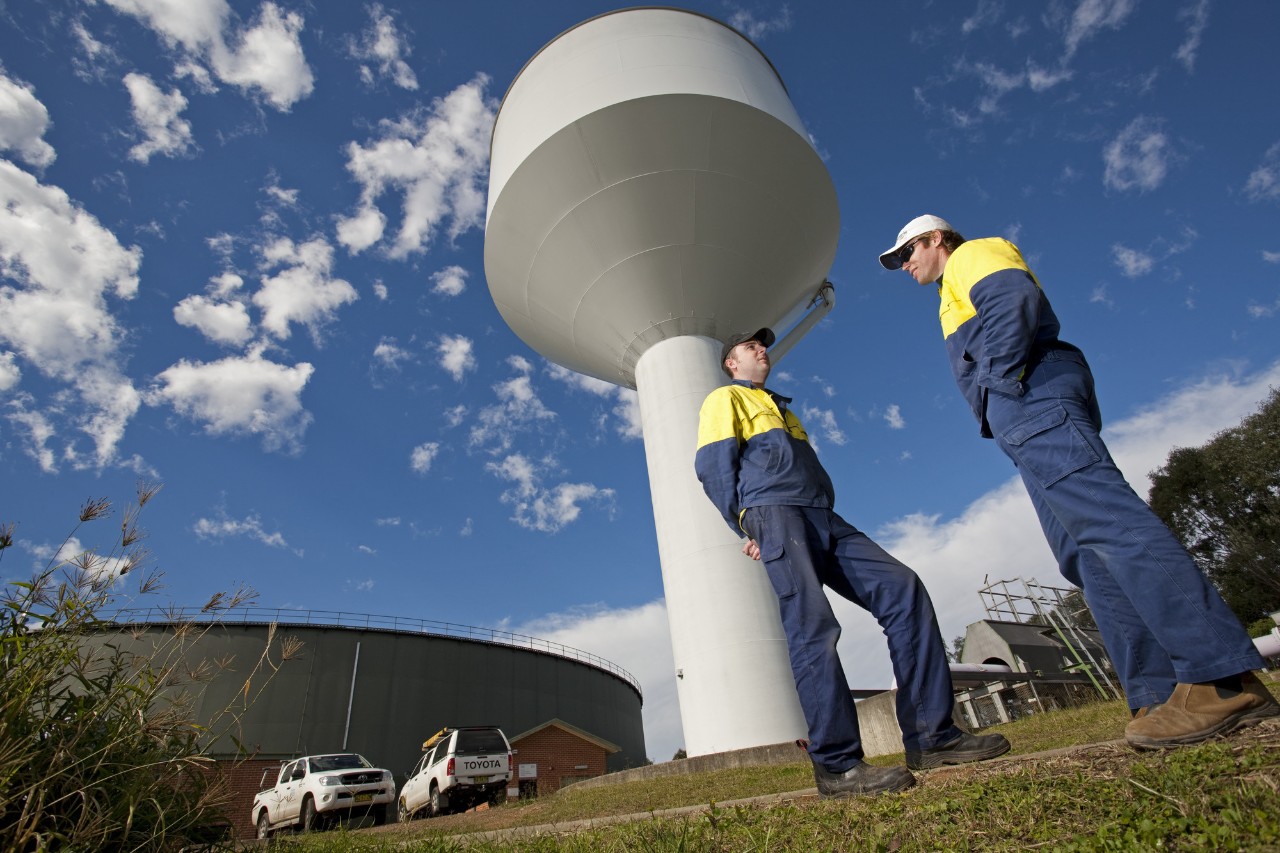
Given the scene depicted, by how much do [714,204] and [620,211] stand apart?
4.39 feet

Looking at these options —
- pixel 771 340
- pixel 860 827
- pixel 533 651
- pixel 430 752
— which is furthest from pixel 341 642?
pixel 860 827

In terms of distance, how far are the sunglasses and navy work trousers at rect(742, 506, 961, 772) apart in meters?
1.27

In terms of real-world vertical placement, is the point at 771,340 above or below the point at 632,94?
below

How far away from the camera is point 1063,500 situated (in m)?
2.26

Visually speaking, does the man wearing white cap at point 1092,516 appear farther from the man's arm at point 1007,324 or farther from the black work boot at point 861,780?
the black work boot at point 861,780

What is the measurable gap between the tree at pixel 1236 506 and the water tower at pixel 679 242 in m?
25.6

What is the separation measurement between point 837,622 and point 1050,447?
1.07 m

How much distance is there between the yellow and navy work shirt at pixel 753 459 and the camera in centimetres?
312

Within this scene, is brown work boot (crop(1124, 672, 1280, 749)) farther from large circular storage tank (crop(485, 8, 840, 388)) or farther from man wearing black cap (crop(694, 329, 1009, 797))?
large circular storage tank (crop(485, 8, 840, 388))

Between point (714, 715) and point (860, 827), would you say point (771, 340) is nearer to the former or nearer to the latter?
point (860, 827)

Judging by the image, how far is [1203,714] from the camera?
1.85 m

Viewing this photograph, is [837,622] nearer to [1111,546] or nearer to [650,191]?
[1111,546]

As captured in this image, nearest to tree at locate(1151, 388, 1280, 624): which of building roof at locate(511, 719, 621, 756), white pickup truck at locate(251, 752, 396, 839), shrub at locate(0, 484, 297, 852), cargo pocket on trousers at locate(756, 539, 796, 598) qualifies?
building roof at locate(511, 719, 621, 756)

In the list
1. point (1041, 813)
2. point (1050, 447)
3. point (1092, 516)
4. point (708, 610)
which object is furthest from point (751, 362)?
point (708, 610)
